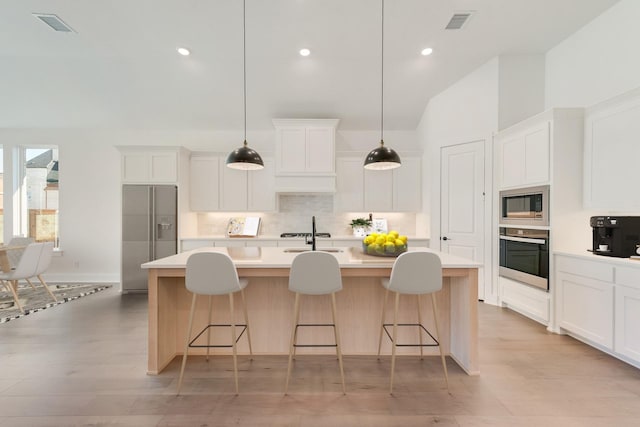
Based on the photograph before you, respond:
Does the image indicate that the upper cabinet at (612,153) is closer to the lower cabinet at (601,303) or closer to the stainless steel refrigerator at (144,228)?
the lower cabinet at (601,303)

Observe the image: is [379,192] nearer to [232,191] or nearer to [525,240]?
[525,240]

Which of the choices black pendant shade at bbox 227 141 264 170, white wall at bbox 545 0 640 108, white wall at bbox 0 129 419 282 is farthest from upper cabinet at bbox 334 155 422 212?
black pendant shade at bbox 227 141 264 170

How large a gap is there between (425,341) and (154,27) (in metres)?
4.42

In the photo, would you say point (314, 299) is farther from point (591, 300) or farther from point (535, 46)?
point (535, 46)

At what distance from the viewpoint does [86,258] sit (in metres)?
5.47

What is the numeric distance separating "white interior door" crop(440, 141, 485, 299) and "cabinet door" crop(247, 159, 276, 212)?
2745 mm

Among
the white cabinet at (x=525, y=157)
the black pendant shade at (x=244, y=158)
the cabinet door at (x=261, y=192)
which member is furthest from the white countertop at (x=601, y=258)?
the cabinet door at (x=261, y=192)

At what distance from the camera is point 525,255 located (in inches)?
140

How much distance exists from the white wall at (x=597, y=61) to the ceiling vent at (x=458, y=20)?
4.58ft

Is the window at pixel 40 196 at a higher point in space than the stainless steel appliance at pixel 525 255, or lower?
higher

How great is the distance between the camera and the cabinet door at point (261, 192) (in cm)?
522

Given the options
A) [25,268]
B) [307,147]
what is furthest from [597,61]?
[25,268]

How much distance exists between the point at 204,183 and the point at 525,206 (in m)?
4.67

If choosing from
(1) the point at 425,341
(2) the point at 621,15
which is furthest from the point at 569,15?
(1) the point at 425,341
